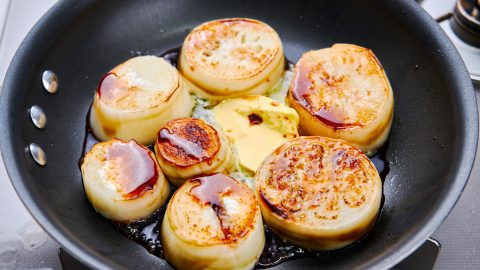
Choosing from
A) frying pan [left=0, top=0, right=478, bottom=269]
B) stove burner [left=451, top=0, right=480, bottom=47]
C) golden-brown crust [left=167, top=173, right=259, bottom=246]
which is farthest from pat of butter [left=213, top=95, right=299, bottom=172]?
stove burner [left=451, top=0, right=480, bottom=47]

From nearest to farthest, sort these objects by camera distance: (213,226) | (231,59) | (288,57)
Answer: (213,226), (231,59), (288,57)

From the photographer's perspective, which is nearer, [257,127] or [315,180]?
[315,180]

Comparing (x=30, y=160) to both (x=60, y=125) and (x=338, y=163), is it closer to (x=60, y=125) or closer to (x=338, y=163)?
(x=60, y=125)

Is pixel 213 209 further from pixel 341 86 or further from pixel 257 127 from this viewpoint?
pixel 341 86

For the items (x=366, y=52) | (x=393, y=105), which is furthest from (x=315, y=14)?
(x=393, y=105)

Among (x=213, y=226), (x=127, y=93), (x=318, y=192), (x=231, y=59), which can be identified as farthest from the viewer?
(x=231, y=59)

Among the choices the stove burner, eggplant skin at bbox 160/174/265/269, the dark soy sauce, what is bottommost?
the dark soy sauce

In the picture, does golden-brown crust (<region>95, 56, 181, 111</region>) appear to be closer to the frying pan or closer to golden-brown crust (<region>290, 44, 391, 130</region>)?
the frying pan

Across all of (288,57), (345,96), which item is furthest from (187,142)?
(288,57)
